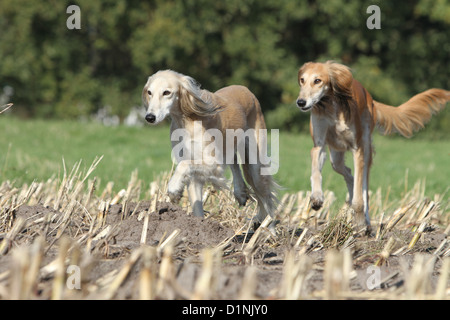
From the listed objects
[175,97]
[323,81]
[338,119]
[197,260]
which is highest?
[323,81]

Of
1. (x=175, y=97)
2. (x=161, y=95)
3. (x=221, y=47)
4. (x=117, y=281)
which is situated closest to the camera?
(x=117, y=281)

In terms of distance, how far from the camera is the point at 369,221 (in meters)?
6.91

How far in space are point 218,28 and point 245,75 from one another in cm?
235

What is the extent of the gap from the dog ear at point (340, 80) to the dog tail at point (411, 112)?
1.23 metres

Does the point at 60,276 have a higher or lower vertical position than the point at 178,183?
lower

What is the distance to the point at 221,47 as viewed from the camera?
28.6m

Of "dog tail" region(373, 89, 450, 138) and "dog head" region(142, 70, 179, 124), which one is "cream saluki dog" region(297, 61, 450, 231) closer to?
"dog tail" region(373, 89, 450, 138)

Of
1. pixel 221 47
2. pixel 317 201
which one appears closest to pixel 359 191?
pixel 317 201

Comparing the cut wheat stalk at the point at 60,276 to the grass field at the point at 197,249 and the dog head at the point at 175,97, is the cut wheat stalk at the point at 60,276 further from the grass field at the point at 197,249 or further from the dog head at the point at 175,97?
the dog head at the point at 175,97

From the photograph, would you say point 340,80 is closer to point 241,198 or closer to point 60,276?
point 241,198

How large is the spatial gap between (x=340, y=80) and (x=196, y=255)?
288 cm
